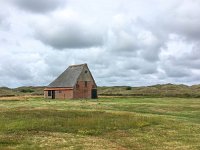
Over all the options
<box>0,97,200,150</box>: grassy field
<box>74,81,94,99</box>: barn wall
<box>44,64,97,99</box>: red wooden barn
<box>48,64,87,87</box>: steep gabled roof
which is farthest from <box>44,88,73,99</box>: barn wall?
<box>0,97,200,150</box>: grassy field

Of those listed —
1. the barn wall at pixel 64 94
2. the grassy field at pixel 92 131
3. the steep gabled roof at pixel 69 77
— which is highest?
the steep gabled roof at pixel 69 77

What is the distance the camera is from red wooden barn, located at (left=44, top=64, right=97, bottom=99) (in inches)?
4183

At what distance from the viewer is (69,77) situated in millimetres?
109688

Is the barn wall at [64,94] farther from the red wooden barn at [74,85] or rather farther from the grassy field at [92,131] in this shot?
the grassy field at [92,131]

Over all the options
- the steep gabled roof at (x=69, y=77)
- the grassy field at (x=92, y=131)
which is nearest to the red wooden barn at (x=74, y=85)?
the steep gabled roof at (x=69, y=77)

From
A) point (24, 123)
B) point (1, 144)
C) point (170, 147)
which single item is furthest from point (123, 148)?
point (24, 123)

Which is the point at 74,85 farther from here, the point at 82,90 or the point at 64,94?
the point at 64,94

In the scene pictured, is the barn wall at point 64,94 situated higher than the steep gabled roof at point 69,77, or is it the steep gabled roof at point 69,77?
the steep gabled roof at point 69,77

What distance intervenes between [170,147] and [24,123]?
16551mm

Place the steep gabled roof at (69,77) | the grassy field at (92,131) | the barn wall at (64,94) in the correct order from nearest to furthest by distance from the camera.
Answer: the grassy field at (92,131)
the barn wall at (64,94)
the steep gabled roof at (69,77)

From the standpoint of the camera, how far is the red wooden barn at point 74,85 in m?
106

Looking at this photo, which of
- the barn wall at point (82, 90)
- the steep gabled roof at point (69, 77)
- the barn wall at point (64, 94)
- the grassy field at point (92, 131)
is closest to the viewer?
the grassy field at point (92, 131)

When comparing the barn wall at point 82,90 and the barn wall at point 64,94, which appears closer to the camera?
the barn wall at point 64,94

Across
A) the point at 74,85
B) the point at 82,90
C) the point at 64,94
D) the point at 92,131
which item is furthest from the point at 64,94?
the point at 92,131
